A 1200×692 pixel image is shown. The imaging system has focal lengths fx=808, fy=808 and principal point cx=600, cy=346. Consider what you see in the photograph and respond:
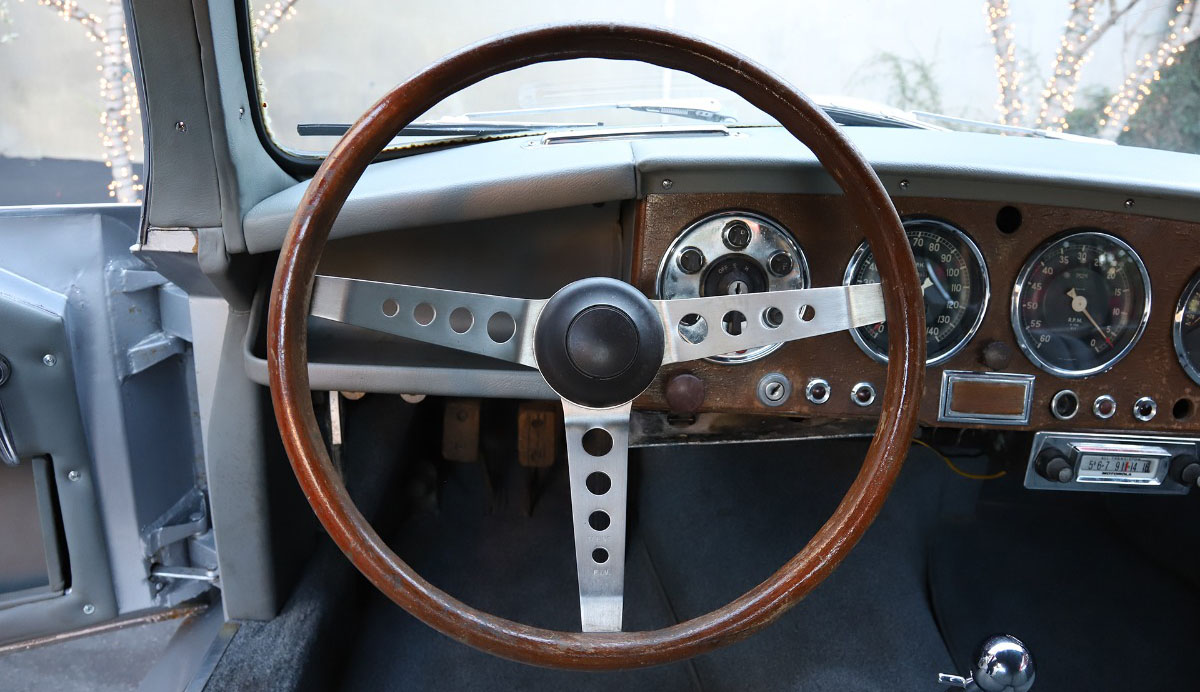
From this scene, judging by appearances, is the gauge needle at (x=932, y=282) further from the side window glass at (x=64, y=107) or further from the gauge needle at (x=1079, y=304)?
the side window glass at (x=64, y=107)

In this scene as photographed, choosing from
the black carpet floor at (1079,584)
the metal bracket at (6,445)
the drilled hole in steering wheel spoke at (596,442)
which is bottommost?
the black carpet floor at (1079,584)

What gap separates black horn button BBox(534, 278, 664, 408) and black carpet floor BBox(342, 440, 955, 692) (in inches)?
41.2

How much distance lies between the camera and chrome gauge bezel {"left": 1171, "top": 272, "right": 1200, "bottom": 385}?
1.42m

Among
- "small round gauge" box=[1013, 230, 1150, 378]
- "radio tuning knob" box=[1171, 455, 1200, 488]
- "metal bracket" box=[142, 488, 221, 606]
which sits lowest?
"metal bracket" box=[142, 488, 221, 606]

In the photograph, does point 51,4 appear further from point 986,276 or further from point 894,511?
point 894,511

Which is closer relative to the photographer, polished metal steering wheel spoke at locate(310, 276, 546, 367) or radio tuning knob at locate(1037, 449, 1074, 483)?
polished metal steering wheel spoke at locate(310, 276, 546, 367)

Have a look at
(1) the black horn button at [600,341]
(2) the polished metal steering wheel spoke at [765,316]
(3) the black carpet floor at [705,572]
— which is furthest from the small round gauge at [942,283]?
(3) the black carpet floor at [705,572]

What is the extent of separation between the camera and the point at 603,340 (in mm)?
991

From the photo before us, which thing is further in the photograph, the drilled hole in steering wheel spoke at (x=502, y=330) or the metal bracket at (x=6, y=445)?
the metal bracket at (x=6, y=445)

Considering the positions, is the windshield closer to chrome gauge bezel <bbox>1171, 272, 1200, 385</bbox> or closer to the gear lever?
chrome gauge bezel <bbox>1171, 272, 1200, 385</bbox>

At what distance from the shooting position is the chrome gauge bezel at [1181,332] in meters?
1.42

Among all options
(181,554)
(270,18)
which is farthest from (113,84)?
(181,554)

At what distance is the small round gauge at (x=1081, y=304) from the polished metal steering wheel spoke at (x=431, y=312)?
880 millimetres

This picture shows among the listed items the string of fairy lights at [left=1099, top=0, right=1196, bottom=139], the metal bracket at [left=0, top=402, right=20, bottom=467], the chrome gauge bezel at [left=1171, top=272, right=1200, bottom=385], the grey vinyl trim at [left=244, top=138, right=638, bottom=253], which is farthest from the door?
the string of fairy lights at [left=1099, top=0, right=1196, bottom=139]
